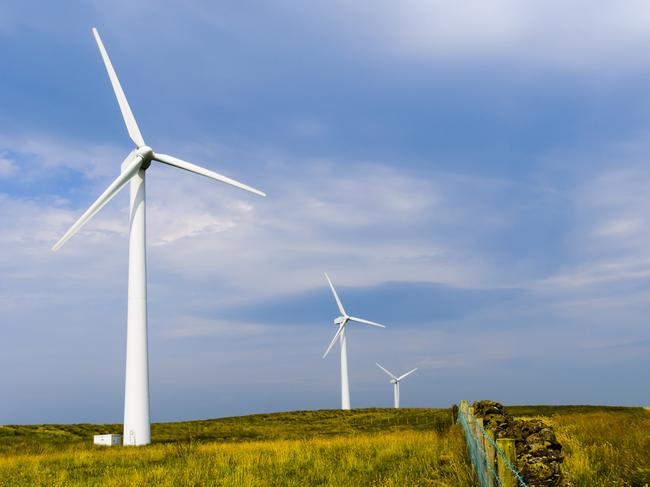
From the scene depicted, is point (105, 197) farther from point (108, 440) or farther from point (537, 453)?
point (537, 453)

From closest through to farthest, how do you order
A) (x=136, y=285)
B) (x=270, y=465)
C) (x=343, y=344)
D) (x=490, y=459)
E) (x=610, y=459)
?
(x=490, y=459) < (x=610, y=459) < (x=270, y=465) < (x=136, y=285) < (x=343, y=344)

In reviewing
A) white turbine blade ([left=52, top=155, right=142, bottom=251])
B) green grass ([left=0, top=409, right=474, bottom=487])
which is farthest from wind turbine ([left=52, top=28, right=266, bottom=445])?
green grass ([left=0, top=409, right=474, bottom=487])

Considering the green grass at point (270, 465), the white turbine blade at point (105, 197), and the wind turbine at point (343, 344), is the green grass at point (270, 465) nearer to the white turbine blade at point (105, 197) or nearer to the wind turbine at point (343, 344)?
the white turbine blade at point (105, 197)

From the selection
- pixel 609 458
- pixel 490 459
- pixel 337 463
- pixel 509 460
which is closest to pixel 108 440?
pixel 337 463

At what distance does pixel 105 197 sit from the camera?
35.9 metres

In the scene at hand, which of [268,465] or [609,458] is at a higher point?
[609,458]

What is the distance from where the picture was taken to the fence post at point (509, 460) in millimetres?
8188

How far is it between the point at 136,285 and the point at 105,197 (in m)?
6.28

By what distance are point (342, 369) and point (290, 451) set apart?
56718 millimetres

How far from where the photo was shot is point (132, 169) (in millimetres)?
36312

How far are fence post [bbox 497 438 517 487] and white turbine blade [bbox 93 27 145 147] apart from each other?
33.9 meters

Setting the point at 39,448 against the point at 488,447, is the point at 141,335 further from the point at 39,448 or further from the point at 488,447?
the point at 488,447

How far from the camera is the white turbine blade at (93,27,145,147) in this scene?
38.7 meters

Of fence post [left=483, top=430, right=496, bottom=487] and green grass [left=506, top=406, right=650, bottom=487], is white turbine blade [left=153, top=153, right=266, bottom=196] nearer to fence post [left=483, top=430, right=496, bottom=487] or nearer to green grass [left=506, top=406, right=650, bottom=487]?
green grass [left=506, top=406, right=650, bottom=487]
